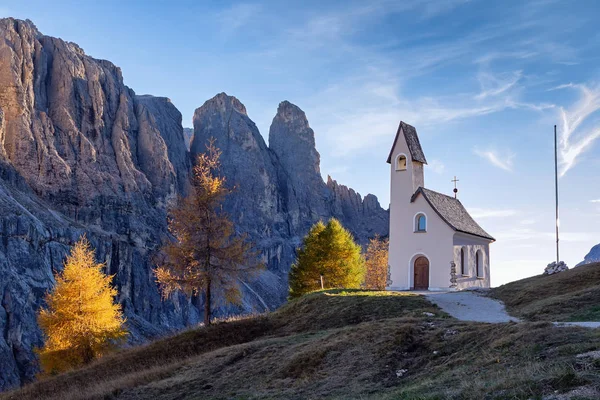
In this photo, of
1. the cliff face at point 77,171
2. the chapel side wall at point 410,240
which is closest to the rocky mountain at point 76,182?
the cliff face at point 77,171

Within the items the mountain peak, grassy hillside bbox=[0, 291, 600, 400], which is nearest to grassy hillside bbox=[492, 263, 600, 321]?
grassy hillside bbox=[0, 291, 600, 400]

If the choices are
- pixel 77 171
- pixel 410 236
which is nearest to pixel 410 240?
pixel 410 236

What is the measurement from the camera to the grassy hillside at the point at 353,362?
34.8ft

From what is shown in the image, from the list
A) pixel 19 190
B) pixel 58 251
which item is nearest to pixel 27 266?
pixel 58 251

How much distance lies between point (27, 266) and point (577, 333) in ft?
288

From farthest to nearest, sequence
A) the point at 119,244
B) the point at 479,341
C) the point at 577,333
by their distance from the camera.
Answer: the point at 119,244 → the point at 479,341 → the point at 577,333

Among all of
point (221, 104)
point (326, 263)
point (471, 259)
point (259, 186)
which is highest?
point (221, 104)

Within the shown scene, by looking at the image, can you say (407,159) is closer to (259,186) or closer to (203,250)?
(203,250)

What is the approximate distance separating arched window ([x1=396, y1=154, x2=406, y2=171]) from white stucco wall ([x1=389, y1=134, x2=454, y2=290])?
241mm

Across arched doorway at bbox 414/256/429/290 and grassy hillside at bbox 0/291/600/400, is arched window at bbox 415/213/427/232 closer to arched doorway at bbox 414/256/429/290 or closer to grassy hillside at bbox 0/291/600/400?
arched doorway at bbox 414/256/429/290

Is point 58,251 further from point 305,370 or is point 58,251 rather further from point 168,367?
point 305,370

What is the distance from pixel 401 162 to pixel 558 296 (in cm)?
1917

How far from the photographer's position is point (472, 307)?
2662 centimetres

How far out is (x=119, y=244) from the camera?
122 meters
